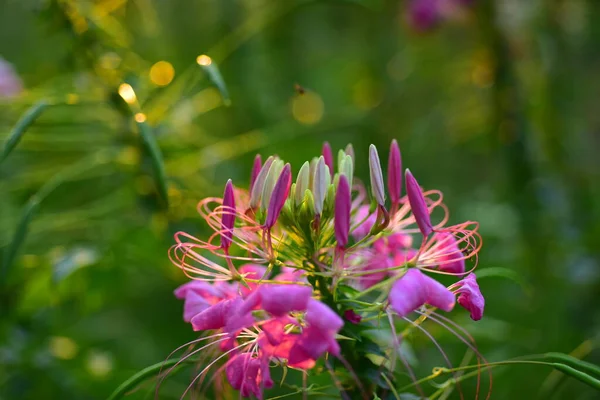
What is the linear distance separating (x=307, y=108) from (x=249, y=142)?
555mm

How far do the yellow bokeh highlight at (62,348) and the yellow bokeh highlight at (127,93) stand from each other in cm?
41

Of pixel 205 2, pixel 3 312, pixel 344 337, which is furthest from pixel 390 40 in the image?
pixel 344 337

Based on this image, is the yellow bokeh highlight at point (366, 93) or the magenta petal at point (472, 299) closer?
the magenta petal at point (472, 299)

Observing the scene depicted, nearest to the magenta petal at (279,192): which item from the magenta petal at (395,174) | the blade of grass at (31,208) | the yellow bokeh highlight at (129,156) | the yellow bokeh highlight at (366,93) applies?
the magenta petal at (395,174)

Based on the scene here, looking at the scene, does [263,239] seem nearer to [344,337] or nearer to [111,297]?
[344,337]

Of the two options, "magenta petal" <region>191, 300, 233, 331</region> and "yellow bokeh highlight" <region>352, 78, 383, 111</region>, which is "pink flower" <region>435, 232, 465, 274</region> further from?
"yellow bokeh highlight" <region>352, 78, 383, 111</region>

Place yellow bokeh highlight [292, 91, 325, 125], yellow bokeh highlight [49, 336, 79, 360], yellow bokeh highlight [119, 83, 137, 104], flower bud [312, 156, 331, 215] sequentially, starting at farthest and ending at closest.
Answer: yellow bokeh highlight [292, 91, 325, 125] → yellow bokeh highlight [49, 336, 79, 360] → yellow bokeh highlight [119, 83, 137, 104] → flower bud [312, 156, 331, 215]

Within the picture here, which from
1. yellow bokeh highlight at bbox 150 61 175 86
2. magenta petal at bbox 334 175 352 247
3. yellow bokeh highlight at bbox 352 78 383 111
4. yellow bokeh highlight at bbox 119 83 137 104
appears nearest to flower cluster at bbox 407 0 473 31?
yellow bokeh highlight at bbox 352 78 383 111

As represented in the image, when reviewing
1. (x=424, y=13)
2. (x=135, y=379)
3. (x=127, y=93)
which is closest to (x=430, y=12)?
(x=424, y=13)

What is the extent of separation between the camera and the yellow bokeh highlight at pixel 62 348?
3.40ft

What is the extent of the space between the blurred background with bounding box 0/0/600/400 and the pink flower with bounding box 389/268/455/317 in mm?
157

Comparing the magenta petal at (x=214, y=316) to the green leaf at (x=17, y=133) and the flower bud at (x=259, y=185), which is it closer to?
the flower bud at (x=259, y=185)

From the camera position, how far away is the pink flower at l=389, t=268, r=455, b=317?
0.52 m

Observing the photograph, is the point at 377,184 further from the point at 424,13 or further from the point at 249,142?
the point at 424,13
